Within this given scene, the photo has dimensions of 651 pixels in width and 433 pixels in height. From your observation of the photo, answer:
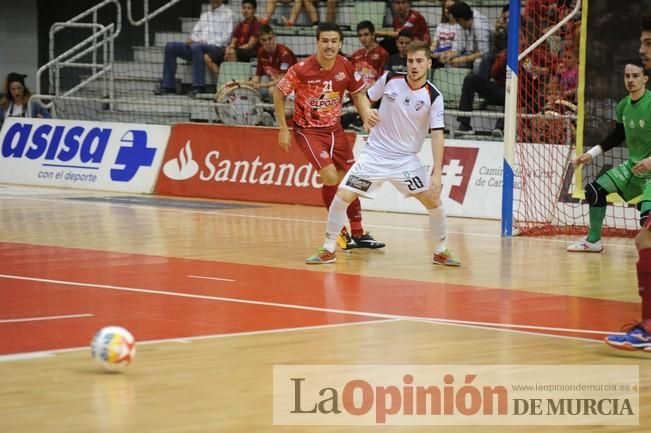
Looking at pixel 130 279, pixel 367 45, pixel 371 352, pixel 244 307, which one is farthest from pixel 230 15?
pixel 371 352

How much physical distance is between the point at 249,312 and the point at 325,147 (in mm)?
4304

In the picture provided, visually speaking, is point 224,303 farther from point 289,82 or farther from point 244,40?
point 244,40

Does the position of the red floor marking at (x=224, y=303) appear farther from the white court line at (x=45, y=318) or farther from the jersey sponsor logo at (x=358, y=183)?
the jersey sponsor logo at (x=358, y=183)

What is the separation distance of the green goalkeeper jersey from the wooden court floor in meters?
1.09

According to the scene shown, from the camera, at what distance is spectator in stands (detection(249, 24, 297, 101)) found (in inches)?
785

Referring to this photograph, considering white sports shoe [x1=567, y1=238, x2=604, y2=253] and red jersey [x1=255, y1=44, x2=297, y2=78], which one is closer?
white sports shoe [x1=567, y1=238, x2=604, y2=253]

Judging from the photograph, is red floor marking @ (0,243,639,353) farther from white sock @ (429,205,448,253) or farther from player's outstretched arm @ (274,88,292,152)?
player's outstretched arm @ (274,88,292,152)

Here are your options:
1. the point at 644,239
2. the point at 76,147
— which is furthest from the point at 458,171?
the point at 644,239

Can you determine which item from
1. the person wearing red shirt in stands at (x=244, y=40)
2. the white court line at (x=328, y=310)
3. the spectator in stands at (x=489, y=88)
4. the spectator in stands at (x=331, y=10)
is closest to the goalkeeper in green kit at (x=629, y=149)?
the white court line at (x=328, y=310)

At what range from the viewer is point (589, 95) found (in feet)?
48.6

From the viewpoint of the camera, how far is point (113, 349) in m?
6.51

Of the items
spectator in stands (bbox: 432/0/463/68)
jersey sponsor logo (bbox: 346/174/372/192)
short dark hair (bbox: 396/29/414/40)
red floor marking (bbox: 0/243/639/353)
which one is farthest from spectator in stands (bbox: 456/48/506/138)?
red floor marking (bbox: 0/243/639/353)

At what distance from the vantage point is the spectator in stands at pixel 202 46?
2172 cm

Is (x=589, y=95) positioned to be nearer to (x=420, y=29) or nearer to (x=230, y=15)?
(x=420, y=29)
